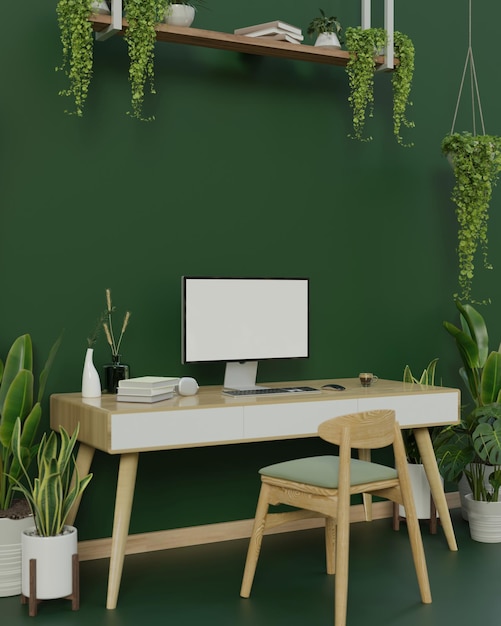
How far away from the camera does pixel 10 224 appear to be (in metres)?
3.83

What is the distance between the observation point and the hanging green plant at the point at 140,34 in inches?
148

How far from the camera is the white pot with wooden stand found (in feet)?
10.7

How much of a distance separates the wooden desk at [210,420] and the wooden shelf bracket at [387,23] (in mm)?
1635

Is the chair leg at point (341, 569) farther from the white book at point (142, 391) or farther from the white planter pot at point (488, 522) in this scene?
the white planter pot at point (488, 522)

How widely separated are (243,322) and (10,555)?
56.6 inches

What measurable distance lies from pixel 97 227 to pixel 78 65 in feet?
2.36

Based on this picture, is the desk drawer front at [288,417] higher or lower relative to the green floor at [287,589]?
higher

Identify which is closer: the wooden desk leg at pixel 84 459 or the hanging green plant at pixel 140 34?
the wooden desk leg at pixel 84 459

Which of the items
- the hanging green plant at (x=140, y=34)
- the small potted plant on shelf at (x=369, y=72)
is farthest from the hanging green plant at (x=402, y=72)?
the hanging green plant at (x=140, y=34)

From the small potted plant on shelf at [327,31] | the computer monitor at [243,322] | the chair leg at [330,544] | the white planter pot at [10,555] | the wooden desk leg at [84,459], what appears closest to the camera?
the white planter pot at [10,555]

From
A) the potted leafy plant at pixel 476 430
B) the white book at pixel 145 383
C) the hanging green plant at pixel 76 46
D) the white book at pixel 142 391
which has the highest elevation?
the hanging green plant at pixel 76 46

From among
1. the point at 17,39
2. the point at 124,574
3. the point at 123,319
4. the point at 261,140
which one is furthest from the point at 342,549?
the point at 17,39

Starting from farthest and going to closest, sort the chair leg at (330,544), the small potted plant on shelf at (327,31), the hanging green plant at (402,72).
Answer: the hanging green plant at (402,72) < the small potted plant on shelf at (327,31) < the chair leg at (330,544)

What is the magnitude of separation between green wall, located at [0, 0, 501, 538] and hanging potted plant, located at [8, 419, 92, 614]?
1.96ft
